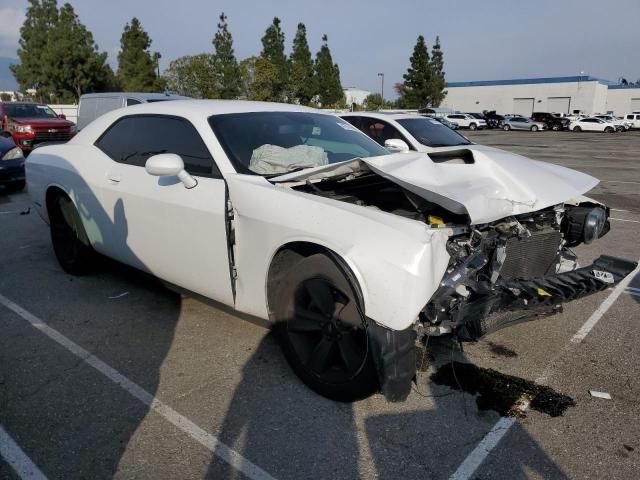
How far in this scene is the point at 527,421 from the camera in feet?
9.23

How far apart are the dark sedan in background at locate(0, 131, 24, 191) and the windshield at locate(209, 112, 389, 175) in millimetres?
7668

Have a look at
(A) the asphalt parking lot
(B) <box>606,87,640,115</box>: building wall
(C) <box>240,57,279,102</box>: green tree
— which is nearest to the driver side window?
(A) the asphalt parking lot

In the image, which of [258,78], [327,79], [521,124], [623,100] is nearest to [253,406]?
[521,124]

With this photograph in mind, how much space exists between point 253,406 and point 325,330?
0.59 metres

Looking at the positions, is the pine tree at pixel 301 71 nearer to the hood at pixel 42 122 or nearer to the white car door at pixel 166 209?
the hood at pixel 42 122

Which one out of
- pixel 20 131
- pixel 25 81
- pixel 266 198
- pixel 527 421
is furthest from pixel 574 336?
pixel 25 81

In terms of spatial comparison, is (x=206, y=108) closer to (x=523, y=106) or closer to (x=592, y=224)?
(x=592, y=224)

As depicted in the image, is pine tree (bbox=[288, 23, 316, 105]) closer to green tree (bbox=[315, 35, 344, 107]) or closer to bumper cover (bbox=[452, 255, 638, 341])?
green tree (bbox=[315, 35, 344, 107])

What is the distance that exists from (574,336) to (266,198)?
248 cm

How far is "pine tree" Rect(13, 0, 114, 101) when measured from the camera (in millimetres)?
37719

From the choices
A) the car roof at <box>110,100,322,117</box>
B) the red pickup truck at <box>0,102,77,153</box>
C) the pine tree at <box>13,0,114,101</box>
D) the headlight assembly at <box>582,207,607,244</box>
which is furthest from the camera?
the pine tree at <box>13,0,114,101</box>

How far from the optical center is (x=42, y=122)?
1522 centimetres

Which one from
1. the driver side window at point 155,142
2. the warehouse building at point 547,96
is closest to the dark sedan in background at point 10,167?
the driver side window at point 155,142

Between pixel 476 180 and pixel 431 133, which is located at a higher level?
pixel 476 180
